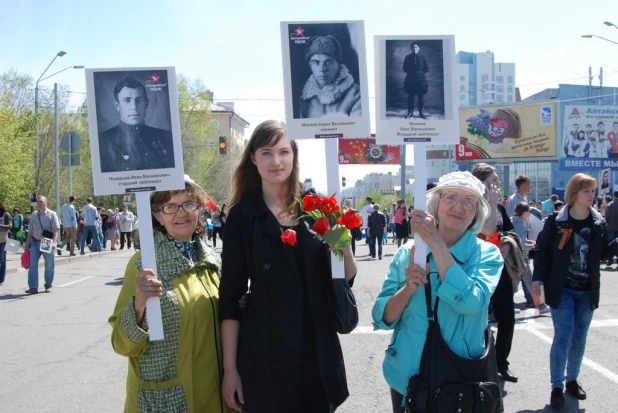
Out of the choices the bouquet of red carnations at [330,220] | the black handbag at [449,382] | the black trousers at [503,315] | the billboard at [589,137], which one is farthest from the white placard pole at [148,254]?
the billboard at [589,137]

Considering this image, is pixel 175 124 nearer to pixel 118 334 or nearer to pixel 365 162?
pixel 118 334

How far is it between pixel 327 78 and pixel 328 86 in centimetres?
4

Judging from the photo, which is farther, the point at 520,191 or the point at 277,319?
the point at 520,191

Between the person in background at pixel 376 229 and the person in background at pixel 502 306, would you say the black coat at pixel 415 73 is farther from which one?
the person in background at pixel 376 229

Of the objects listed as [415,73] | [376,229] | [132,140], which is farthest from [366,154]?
[132,140]

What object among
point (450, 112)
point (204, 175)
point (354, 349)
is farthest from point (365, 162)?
Result: point (450, 112)

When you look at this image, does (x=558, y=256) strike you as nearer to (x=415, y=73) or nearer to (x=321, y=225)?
(x=415, y=73)

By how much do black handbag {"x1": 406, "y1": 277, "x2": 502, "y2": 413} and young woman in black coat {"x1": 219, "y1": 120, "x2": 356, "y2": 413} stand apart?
366 mm

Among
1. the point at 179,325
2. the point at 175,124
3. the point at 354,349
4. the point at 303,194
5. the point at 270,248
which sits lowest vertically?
the point at 354,349

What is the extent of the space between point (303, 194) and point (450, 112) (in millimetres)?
834

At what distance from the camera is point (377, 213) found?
66.1 ft

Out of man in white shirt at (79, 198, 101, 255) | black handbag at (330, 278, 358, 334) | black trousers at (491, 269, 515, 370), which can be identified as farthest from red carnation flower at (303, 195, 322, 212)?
man in white shirt at (79, 198, 101, 255)

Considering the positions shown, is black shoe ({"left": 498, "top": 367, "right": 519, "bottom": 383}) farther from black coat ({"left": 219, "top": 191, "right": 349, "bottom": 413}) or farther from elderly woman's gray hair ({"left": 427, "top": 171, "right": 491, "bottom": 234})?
black coat ({"left": 219, "top": 191, "right": 349, "bottom": 413})

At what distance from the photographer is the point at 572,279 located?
5059 mm
